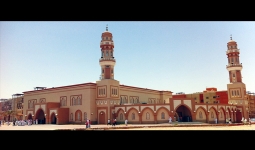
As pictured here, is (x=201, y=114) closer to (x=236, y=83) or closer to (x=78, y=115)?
(x=236, y=83)

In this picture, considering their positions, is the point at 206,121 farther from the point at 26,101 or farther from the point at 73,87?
the point at 26,101

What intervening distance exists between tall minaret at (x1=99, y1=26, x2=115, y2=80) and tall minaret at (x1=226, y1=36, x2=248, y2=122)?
23.1 metres

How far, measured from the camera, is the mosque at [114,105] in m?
38.4

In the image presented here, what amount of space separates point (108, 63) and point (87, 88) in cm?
565

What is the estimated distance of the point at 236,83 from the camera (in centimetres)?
4600

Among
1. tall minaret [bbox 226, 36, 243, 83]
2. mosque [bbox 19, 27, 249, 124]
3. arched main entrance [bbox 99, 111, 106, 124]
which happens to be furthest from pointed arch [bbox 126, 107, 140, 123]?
tall minaret [bbox 226, 36, 243, 83]

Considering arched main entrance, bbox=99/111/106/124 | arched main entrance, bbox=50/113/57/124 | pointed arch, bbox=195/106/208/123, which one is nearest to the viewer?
pointed arch, bbox=195/106/208/123

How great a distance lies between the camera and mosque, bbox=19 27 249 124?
38406 mm

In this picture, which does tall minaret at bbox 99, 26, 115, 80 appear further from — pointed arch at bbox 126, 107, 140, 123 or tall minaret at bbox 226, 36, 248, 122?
tall minaret at bbox 226, 36, 248, 122
